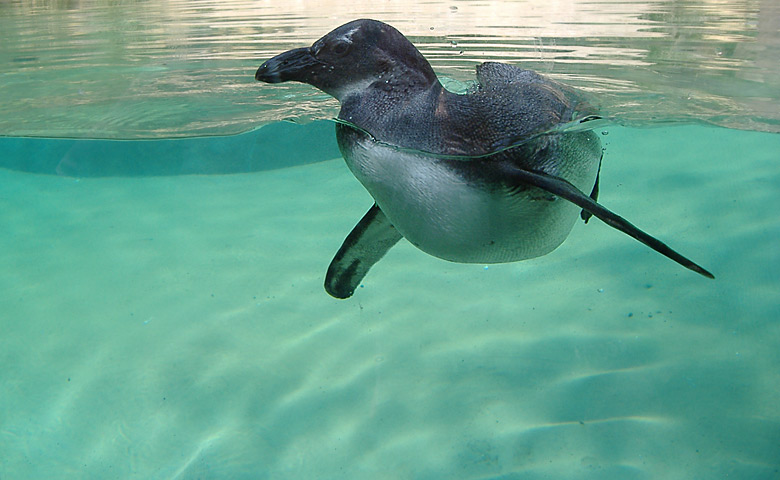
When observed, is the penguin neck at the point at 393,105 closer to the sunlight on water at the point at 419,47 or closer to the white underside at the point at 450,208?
the white underside at the point at 450,208

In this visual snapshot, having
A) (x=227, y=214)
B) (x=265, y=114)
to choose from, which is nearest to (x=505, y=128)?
(x=265, y=114)

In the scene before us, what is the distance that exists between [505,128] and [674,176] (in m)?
3.92

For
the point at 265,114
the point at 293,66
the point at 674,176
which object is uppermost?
the point at 293,66

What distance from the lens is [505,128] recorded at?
90.3 inches

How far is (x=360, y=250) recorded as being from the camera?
2.94 m

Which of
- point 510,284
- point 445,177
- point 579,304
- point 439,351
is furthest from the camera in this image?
point 510,284

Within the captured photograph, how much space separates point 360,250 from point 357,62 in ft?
3.25

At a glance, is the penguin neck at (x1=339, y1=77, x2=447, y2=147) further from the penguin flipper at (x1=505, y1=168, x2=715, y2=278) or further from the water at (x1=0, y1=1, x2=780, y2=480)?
the water at (x1=0, y1=1, x2=780, y2=480)

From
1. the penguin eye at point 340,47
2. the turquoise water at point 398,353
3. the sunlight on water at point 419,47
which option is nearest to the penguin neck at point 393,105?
the penguin eye at point 340,47

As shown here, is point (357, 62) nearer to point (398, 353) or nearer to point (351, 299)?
point (398, 353)

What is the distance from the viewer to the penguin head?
2.28 metres

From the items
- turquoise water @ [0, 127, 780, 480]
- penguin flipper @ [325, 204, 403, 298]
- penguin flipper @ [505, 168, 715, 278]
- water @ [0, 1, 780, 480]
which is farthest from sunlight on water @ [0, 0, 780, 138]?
penguin flipper @ [505, 168, 715, 278]

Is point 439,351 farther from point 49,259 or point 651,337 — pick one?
point 49,259

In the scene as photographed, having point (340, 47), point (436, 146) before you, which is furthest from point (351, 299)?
point (340, 47)
